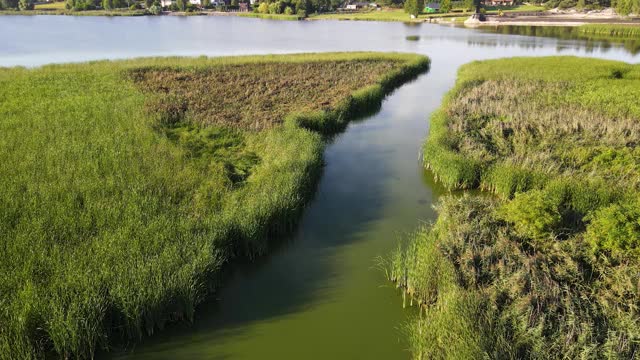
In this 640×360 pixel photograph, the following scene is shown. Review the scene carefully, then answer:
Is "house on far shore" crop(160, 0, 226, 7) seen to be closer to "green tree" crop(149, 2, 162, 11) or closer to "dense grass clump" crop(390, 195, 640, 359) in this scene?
"green tree" crop(149, 2, 162, 11)

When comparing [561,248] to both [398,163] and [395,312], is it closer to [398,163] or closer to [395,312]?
[395,312]

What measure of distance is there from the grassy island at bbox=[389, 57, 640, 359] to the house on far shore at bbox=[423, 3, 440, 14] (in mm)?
96566

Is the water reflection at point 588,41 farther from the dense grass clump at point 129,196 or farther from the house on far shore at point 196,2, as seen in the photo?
the house on far shore at point 196,2

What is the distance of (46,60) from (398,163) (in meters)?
31.0

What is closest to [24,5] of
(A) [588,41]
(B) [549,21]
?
(B) [549,21]

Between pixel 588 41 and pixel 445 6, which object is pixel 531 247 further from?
pixel 445 6

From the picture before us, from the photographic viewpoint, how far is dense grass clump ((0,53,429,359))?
6.80m

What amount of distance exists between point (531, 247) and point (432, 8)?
107521 mm

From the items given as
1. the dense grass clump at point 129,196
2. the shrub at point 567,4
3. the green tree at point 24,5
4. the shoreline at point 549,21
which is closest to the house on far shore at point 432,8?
the shoreline at point 549,21

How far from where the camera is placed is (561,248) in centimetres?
837

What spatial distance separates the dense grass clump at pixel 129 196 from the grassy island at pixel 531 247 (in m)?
3.75

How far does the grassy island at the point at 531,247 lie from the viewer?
20.9 feet

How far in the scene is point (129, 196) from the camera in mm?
10172

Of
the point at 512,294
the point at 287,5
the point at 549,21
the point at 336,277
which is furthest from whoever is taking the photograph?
the point at 287,5
